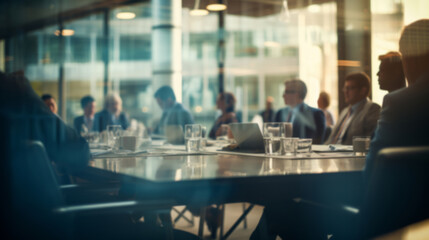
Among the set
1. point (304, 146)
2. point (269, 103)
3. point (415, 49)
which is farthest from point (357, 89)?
point (269, 103)

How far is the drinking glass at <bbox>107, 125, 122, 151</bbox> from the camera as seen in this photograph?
103 inches

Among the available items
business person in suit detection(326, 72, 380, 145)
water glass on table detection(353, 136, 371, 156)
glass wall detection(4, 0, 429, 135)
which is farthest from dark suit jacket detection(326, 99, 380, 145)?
glass wall detection(4, 0, 429, 135)

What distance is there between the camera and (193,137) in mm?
2697

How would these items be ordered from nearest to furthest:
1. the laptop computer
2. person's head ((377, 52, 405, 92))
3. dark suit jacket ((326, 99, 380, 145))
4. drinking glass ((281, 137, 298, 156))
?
drinking glass ((281, 137, 298, 156)) → the laptop computer → person's head ((377, 52, 405, 92)) → dark suit jacket ((326, 99, 380, 145))

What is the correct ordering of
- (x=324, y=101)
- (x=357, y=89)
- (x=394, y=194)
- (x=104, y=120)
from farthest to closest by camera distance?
(x=324, y=101)
(x=104, y=120)
(x=357, y=89)
(x=394, y=194)

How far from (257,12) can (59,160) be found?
783cm

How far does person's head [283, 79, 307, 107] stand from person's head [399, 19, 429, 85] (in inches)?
118

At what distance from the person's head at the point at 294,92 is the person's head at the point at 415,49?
118 inches

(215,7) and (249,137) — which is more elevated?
(215,7)

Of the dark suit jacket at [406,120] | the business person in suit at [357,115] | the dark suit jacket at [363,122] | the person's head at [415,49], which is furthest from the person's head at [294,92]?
the dark suit jacket at [406,120]

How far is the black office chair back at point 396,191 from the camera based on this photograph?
121 cm

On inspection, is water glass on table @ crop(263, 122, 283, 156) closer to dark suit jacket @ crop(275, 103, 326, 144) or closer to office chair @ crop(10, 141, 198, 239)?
office chair @ crop(10, 141, 198, 239)

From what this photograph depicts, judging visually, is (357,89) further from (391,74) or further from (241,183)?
(241,183)

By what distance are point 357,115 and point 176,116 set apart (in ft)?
7.09
